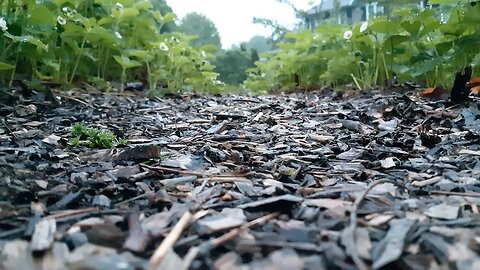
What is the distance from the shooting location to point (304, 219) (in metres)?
0.84

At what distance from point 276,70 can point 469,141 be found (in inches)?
163

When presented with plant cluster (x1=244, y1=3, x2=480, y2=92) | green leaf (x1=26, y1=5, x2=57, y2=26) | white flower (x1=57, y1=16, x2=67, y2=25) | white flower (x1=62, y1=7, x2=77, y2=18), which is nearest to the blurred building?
plant cluster (x1=244, y1=3, x2=480, y2=92)

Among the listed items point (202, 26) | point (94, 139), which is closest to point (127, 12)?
point (94, 139)

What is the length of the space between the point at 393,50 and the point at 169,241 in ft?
9.23

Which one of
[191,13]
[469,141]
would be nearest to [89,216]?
[469,141]

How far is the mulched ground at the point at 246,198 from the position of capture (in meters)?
0.69

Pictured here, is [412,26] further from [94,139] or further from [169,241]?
[169,241]

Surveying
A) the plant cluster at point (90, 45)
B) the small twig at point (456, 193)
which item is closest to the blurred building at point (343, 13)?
the plant cluster at point (90, 45)

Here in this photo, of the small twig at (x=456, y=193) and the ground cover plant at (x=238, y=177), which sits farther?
the small twig at (x=456, y=193)

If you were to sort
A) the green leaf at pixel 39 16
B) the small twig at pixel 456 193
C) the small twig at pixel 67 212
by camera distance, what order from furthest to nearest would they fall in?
the green leaf at pixel 39 16, the small twig at pixel 456 193, the small twig at pixel 67 212

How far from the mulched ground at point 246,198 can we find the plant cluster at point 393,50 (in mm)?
763

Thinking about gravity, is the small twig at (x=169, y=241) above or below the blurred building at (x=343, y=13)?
below

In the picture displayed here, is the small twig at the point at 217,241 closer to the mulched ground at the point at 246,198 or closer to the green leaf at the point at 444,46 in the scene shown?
the mulched ground at the point at 246,198

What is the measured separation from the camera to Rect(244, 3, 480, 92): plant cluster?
2.51m
